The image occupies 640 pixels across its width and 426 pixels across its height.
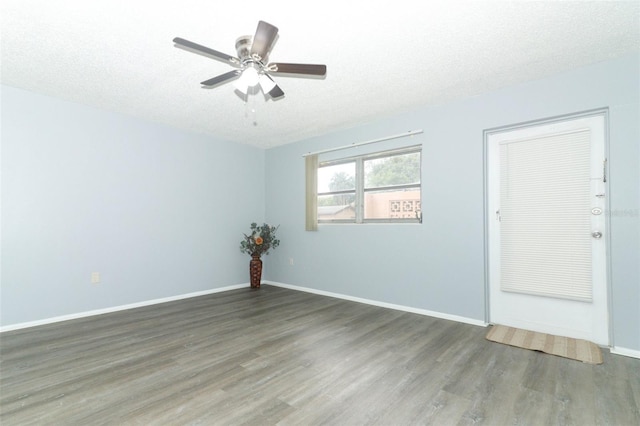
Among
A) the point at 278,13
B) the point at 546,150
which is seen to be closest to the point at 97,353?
the point at 278,13

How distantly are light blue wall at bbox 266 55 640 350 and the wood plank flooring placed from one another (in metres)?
0.54

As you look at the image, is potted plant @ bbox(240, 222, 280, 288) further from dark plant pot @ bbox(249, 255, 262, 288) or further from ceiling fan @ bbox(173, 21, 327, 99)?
ceiling fan @ bbox(173, 21, 327, 99)

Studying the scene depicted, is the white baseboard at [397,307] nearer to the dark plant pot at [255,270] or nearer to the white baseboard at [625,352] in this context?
the dark plant pot at [255,270]

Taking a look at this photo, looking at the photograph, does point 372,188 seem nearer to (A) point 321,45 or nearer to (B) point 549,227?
(B) point 549,227

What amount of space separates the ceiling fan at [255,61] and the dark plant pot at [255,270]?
10.9 feet

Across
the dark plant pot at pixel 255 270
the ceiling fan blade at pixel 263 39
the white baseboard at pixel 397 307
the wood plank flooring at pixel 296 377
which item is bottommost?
the white baseboard at pixel 397 307

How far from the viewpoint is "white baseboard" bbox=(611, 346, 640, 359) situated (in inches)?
95.9

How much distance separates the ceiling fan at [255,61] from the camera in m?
1.88

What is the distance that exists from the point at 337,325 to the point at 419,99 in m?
2.74

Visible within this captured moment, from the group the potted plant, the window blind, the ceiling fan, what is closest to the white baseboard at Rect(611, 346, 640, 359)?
the ceiling fan

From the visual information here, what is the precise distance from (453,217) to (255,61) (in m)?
2.68

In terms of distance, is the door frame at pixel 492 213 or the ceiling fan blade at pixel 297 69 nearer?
the ceiling fan blade at pixel 297 69

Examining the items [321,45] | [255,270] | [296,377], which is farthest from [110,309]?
[321,45]

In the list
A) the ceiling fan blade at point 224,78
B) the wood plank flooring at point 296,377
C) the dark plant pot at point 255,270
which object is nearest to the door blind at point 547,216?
the wood plank flooring at point 296,377
